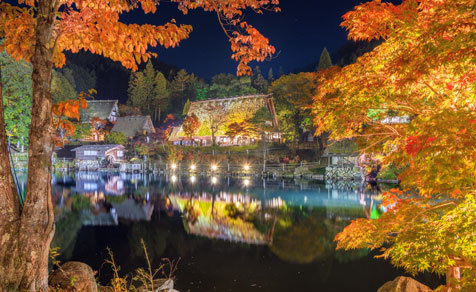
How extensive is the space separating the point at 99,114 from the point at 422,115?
4245cm

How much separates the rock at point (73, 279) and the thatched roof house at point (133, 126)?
3264 centimetres

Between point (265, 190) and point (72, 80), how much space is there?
39.6 meters

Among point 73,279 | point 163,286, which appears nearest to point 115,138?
point 163,286

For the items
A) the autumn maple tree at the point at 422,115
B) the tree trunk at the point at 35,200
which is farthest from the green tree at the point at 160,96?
the tree trunk at the point at 35,200

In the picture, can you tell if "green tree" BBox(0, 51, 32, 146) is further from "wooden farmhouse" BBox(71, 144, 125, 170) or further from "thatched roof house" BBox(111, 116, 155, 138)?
"thatched roof house" BBox(111, 116, 155, 138)

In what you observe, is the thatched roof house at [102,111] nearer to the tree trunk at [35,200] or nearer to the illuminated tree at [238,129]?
the illuminated tree at [238,129]

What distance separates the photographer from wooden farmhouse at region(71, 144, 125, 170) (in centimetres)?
3044

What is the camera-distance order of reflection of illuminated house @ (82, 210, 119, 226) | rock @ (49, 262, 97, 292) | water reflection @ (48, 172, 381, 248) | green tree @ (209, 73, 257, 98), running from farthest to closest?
green tree @ (209, 73, 257, 98), reflection of illuminated house @ (82, 210, 119, 226), water reflection @ (48, 172, 381, 248), rock @ (49, 262, 97, 292)

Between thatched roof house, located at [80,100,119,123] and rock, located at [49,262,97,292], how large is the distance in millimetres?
38916

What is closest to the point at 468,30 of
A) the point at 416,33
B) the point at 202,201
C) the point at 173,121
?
the point at 416,33

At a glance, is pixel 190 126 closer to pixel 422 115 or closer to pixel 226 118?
pixel 226 118

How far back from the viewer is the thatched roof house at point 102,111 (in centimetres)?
3861

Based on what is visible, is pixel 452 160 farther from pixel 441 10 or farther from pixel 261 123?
pixel 261 123

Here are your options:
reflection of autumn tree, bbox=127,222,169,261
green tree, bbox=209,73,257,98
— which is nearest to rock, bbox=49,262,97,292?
reflection of autumn tree, bbox=127,222,169,261
